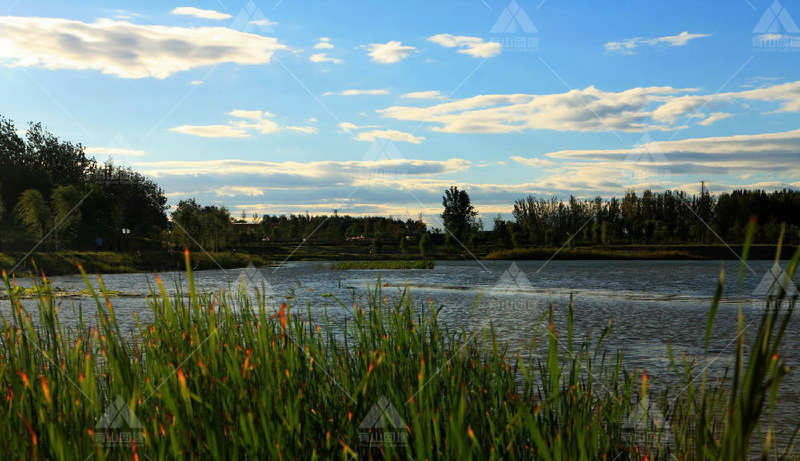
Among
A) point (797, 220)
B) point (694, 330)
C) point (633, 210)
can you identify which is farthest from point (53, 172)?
point (797, 220)

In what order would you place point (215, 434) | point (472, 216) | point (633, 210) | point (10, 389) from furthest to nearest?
point (633, 210) → point (472, 216) → point (10, 389) → point (215, 434)

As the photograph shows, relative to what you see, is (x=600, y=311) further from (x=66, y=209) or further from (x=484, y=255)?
(x=484, y=255)

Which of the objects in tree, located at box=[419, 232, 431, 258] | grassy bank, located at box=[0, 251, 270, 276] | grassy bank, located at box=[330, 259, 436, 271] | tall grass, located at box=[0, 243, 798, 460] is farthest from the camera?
tree, located at box=[419, 232, 431, 258]

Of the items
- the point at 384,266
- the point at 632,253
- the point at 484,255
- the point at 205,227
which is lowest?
the point at 384,266

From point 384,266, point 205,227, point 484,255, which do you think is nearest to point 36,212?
point 205,227

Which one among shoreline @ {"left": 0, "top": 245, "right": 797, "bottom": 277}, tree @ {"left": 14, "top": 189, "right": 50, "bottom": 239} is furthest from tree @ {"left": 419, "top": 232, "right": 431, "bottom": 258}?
tree @ {"left": 14, "top": 189, "right": 50, "bottom": 239}

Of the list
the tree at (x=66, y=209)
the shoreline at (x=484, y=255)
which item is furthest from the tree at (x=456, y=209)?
the tree at (x=66, y=209)

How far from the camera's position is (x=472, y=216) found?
44688 millimetres

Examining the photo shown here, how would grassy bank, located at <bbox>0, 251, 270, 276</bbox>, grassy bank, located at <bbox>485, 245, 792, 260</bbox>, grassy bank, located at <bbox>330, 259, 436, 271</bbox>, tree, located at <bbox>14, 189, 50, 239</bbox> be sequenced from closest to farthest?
grassy bank, located at <bbox>0, 251, 270, 276</bbox> → tree, located at <bbox>14, 189, 50, 239</bbox> → grassy bank, located at <bbox>330, 259, 436, 271</bbox> → grassy bank, located at <bbox>485, 245, 792, 260</bbox>

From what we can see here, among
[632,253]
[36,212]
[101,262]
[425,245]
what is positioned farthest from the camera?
[632,253]

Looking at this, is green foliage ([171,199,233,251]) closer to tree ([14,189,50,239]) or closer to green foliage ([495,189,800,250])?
tree ([14,189,50,239])

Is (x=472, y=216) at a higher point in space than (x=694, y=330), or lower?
higher

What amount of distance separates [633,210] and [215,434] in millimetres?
66093

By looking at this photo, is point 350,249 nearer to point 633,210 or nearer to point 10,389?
point 633,210
